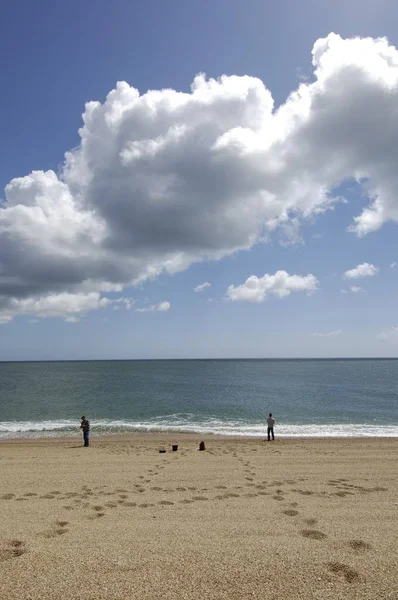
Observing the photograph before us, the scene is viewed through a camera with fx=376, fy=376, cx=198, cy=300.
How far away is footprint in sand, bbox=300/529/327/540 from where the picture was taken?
7562mm

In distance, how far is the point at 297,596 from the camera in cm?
552

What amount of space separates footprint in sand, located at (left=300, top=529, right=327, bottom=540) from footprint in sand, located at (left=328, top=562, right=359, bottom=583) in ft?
3.81

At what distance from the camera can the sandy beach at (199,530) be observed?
5.81m

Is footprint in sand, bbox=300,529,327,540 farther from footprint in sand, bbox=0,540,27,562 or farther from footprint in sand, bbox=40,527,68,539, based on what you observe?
footprint in sand, bbox=0,540,27,562

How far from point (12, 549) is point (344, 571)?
5.90 metres

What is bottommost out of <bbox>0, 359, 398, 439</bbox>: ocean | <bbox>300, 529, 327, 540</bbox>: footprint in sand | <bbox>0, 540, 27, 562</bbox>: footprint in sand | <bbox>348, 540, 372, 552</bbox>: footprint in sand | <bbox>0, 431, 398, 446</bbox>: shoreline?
<bbox>0, 359, 398, 439</bbox>: ocean

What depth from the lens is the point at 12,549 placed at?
6.95 meters

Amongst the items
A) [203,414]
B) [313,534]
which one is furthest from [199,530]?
[203,414]

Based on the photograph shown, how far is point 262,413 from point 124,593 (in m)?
33.3

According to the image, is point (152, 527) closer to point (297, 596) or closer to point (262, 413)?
point (297, 596)

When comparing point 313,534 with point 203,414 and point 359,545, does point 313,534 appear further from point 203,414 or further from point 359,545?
point 203,414

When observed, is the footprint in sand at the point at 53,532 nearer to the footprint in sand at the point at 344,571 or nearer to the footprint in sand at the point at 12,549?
the footprint in sand at the point at 12,549

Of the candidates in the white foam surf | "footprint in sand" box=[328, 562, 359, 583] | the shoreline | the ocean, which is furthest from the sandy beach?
the ocean

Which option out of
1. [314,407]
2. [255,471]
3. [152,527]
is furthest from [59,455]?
[314,407]
